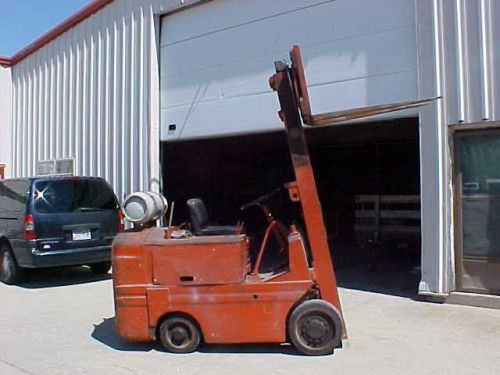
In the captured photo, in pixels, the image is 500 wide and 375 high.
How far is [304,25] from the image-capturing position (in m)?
9.15

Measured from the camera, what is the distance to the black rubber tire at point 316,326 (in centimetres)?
551

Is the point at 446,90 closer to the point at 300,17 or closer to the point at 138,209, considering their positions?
the point at 300,17

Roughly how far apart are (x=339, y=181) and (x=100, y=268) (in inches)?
352

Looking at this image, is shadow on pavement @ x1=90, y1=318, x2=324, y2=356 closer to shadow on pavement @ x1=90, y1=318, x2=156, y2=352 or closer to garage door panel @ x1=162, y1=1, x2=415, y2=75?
shadow on pavement @ x1=90, y1=318, x2=156, y2=352

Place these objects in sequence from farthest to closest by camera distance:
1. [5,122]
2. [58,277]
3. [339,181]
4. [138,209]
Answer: [339,181] < [5,122] < [58,277] < [138,209]

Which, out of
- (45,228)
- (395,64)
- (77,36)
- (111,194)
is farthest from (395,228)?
(77,36)

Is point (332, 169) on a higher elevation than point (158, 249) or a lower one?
higher

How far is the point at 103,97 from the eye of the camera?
42.8 ft

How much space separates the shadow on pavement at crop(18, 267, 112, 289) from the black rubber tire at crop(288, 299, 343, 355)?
19.0 feet

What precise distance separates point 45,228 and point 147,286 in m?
4.36

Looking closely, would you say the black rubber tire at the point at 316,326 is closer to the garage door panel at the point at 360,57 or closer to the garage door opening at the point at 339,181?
the garage door panel at the point at 360,57

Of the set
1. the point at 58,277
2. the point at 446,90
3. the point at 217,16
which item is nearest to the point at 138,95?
the point at 217,16

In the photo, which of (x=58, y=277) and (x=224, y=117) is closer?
(x=224, y=117)

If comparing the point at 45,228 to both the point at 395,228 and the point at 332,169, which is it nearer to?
the point at 395,228
